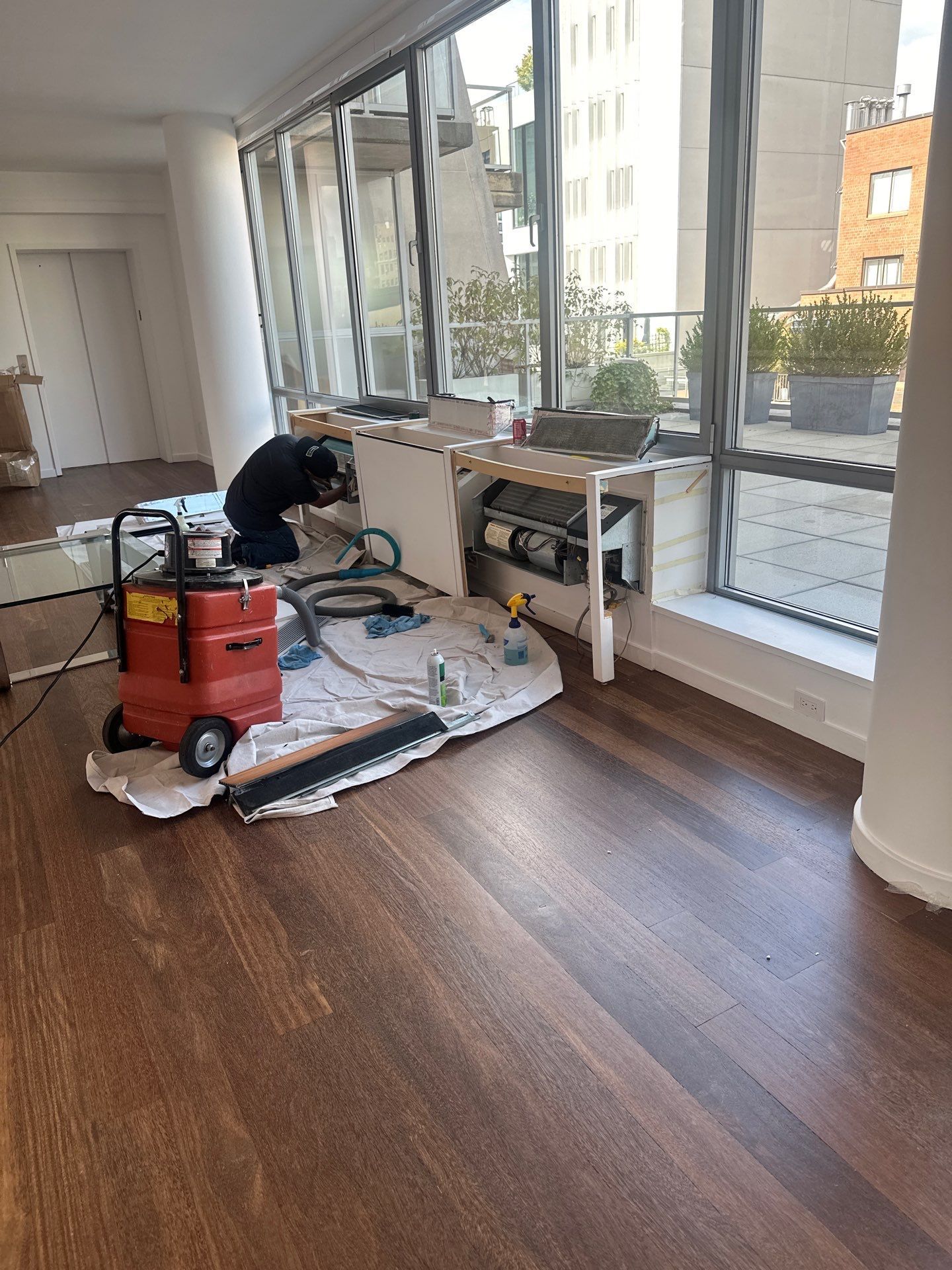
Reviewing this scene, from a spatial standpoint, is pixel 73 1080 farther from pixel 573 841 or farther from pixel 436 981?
pixel 573 841

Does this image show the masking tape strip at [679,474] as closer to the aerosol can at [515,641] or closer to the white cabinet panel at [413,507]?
the aerosol can at [515,641]

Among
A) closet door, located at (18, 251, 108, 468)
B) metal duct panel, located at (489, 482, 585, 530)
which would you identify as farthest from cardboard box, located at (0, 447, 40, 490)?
metal duct panel, located at (489, 482, 585, 530)

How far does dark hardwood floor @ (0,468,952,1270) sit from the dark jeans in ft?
8.15

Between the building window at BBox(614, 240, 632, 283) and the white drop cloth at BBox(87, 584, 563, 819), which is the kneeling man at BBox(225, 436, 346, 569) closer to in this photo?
the white drop cloth at BBox(87, 584, 563, 819)

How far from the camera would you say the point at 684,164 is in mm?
3139

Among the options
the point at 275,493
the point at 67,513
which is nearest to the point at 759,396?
the point at 275,493

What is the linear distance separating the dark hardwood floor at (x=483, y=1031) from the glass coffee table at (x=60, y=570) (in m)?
0.92

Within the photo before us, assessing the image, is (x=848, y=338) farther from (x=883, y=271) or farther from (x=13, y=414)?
(x=13, y=414)

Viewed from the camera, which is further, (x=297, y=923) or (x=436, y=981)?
(x=297, y=923)

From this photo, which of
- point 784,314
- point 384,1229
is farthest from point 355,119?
point 384,1229

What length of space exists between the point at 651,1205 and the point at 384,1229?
43 centimetres

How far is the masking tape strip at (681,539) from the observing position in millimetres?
3291

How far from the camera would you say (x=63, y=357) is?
901 centimetres

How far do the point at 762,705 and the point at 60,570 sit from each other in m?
2.86
